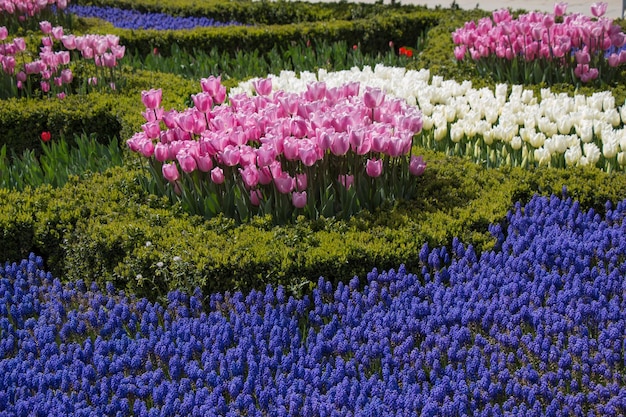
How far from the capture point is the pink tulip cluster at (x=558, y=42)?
26.6 feet

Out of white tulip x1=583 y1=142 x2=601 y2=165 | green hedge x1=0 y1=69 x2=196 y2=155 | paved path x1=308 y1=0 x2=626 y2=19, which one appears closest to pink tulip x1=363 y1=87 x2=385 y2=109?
white tulip x1=583 y1=142 x2=601 y2=165

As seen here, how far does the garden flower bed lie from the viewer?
153 inches

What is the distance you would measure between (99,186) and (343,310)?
7.47 ft

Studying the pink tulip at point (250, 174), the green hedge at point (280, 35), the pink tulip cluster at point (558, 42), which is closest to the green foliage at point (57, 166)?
the pink tulip at point (250, 174)

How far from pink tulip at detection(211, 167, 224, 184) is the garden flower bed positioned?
4cm

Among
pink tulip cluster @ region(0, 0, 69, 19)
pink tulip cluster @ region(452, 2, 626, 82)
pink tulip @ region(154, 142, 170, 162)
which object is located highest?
pink tulip cluster @ region(0, 0, 69, 19)

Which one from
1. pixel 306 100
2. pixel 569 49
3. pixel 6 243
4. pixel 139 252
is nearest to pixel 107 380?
pixel 139 252

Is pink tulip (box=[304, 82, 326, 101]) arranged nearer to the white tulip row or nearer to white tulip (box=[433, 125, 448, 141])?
the white tulip row

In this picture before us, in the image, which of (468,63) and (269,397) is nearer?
(269,397)

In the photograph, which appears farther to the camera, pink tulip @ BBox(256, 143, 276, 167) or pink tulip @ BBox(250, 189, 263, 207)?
pink tulip @ BBox(250, 189, 263, 207)

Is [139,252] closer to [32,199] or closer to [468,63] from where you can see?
[32,199]

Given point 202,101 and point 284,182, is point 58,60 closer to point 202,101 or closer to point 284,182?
point 202,101

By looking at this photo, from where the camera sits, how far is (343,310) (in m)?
4.44

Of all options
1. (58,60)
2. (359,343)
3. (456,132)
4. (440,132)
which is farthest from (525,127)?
(58,60)
